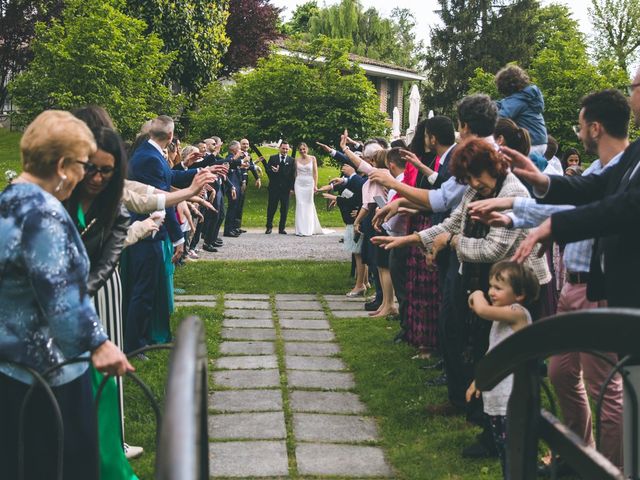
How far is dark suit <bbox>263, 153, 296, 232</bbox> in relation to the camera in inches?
789

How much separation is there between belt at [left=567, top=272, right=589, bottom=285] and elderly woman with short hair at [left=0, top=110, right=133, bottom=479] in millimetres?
A: 2757

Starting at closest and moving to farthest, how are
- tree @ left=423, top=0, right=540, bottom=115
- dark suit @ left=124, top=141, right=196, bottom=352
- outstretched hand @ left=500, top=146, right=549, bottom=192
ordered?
outstretched hand @ left=500, top=146, right=549, bottom=192 → dark suit @ left=124, top=141, right=196, bottom=352 → tree @ left=423, top=0, right=540, bottom=115

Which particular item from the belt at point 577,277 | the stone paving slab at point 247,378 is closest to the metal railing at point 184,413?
the belt at point 577,277

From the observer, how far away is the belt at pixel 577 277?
4891 millimetres

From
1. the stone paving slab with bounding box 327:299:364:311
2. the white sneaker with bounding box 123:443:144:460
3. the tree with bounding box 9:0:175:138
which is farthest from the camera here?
the tree with bounding box 9:0:175:138

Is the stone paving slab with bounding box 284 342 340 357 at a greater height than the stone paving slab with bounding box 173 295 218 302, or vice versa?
the stone paving slab with bounding box 284 342 340 357

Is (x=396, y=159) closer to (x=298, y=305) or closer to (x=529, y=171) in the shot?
(x=298, y=305)

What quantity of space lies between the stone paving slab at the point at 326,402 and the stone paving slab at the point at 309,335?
2006mm

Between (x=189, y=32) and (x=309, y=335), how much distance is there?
22.5 meters

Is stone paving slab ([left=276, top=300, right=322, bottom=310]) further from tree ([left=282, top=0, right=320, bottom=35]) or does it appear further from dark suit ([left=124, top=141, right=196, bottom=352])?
tree ([left=282, top=0, right=320, bottom=35])

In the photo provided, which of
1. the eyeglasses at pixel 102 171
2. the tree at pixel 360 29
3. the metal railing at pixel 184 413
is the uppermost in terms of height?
the tree at pixel 360 29

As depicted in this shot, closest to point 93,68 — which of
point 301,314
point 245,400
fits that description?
point 301,314

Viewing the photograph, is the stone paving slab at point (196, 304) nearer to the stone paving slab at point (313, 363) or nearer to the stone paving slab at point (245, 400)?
the stone paving slab at point (313, 363)

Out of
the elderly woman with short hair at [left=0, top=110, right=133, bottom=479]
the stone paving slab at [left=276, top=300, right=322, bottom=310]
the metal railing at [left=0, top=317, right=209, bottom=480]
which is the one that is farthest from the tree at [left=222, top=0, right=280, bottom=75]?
the metal railing at [left=0, top=317, right=209, bottom=480]
